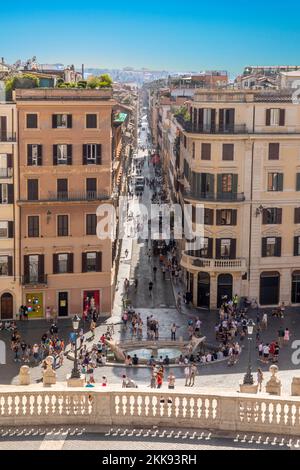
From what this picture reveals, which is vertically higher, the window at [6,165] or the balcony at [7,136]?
the balcony at [7,136]

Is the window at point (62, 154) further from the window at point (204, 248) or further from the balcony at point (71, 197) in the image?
the window at point (204, 248)

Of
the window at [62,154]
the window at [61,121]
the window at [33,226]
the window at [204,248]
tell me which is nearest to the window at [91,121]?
the window at [61,121]

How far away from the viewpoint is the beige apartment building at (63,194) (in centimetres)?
6322

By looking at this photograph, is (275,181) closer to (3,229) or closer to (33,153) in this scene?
(33,153)

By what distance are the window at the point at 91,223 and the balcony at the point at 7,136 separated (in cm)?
771

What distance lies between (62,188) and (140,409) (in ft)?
134

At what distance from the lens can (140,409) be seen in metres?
25.0

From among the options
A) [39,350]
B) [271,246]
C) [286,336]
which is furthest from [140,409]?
[271,246]

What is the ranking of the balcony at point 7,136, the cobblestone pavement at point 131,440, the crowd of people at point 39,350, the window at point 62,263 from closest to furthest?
the cobblestone pavement at point 131,440, the crowd of people at point 39,350, the balcony at point 7,136, the window at point 62,263

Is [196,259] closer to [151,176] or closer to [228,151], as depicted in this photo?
[228,151]

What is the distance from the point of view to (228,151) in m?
68.7

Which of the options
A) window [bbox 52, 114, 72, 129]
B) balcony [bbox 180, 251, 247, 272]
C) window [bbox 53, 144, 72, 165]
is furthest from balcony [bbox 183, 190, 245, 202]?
window [bbox 52, 114, 72, 129]

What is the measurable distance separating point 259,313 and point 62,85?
22805 millimetres

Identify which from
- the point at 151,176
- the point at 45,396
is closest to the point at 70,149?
the point at 45,396
